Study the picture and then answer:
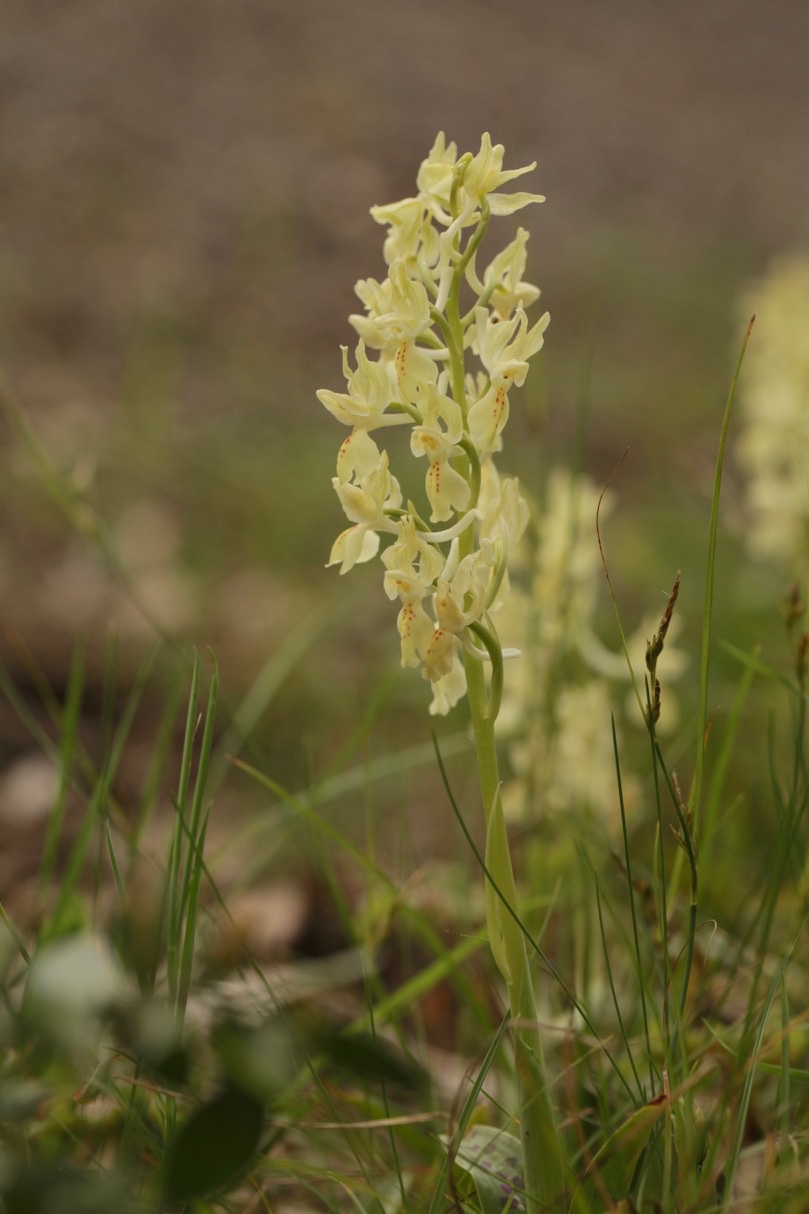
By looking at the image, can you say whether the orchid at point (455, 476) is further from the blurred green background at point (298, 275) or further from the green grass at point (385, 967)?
the blurred green background at point (298, 275)

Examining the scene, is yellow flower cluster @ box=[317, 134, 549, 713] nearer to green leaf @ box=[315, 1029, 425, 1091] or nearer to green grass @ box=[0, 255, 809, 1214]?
green grass @ box=[0, 255, 809, 1214]

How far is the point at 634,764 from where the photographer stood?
1.86 meters

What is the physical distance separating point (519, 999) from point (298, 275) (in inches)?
194

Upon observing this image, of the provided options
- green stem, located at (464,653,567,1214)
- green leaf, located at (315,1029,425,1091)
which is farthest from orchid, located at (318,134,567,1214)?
green leaf, located at (315,1029,425,1091)

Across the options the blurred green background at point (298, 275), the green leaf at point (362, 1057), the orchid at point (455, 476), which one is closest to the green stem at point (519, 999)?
the orchid at point (455, 476)

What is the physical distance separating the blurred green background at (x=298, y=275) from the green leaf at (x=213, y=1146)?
2.64ft

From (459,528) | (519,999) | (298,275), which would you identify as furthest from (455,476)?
(298,275)

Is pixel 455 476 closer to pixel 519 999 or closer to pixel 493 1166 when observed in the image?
pixel 519 999

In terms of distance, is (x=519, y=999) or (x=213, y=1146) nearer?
(x=213, y=1146)

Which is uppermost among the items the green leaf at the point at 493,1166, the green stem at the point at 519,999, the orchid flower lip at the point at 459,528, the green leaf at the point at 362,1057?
the orchid flower lip at the point at 459,528

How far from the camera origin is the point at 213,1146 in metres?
0.47

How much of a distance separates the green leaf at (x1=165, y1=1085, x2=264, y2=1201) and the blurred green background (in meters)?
0.80

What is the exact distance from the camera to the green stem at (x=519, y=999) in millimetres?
805

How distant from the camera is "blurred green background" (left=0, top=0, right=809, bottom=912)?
9.61 feet
